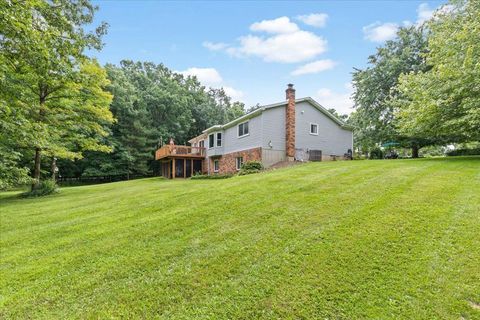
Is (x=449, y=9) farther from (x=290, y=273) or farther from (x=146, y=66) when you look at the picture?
(x=146, y=66)

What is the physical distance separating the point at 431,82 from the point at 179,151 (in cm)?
1917

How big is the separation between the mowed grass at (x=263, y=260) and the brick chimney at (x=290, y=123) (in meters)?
12.0

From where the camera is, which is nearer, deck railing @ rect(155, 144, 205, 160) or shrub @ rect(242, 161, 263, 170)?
shrub @ rect(242, 161, 263, 170)

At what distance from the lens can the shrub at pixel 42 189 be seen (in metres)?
13.6

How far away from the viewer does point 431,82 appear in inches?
488

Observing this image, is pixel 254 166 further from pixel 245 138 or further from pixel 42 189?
pixel 42 189

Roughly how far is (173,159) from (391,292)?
22.6m

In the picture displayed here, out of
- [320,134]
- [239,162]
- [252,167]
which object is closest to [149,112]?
[239,162]

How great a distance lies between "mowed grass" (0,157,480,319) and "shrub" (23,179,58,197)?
27.4ft

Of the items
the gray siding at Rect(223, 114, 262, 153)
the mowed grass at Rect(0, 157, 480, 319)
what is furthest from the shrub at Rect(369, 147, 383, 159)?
the mowed grass at Rect(0, 157, 480, 319)

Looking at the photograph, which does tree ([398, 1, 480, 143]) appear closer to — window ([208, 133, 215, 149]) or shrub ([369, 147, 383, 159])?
shrub ([369, 147, 383, 159])

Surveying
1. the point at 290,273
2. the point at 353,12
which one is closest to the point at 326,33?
the point at 353,12

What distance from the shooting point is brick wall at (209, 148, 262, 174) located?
18.3 metres

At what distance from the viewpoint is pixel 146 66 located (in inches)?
1603
